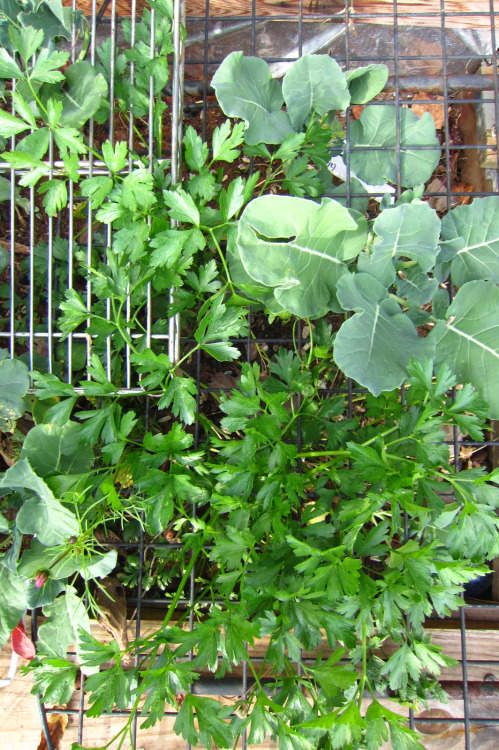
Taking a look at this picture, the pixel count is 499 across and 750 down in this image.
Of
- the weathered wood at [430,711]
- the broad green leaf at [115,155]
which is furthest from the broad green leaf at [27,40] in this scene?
the weathered wood at [430,711]

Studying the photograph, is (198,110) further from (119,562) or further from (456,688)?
(456,688)

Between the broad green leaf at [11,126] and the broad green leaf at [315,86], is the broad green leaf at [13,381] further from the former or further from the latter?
the broad green leaf at [315,86]

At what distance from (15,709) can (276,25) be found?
6.43 ft

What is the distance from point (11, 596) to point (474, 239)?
1.34m

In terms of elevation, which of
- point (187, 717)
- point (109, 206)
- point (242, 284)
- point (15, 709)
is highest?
point (109, 206)

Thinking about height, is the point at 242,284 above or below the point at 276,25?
below

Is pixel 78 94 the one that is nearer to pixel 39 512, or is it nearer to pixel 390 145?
pixel 390 145

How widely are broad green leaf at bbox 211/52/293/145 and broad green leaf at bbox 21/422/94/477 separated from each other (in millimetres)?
780

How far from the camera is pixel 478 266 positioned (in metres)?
1.31

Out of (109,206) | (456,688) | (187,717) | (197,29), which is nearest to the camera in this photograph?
(187,717)

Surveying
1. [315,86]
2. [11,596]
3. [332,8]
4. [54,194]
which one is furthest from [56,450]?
[332,8]

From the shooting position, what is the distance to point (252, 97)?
4.21ft

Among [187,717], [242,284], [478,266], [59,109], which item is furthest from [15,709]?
[478,266]

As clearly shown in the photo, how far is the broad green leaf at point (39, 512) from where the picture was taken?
1.17 meters
